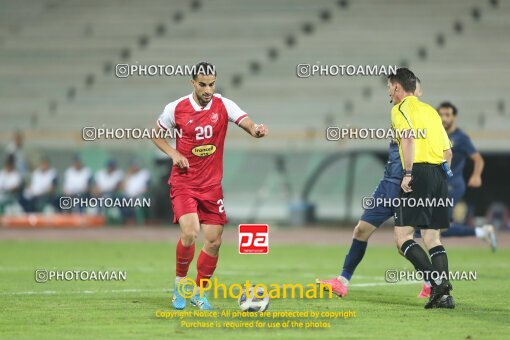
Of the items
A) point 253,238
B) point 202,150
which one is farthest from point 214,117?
point 253,238

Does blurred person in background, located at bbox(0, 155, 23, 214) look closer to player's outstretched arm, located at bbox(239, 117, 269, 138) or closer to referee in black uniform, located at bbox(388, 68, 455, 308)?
player's outstretched arm, located at bbox(239, 117, 269, 138)

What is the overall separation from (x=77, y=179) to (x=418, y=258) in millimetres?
18348

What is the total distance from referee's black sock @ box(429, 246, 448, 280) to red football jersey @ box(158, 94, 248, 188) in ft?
7.51

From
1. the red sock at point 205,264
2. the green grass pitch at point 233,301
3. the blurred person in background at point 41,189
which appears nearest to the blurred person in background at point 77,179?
the blurred person in background at point 41,189

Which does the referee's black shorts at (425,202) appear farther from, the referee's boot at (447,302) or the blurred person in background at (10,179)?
the blurred person in background at (10,179)

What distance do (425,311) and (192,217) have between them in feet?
7.92

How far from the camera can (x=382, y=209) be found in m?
11.4

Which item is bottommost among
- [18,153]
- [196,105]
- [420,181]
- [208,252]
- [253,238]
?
[208,252]

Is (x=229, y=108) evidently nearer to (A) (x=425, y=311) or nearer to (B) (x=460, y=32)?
(A) (x=425, y=311)

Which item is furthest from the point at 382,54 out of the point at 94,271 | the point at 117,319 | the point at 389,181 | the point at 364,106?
the point at 117,319

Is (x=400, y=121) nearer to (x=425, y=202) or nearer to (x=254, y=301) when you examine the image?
(x=425, y=202)

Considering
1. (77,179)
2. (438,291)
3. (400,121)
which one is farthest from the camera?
(77,179)

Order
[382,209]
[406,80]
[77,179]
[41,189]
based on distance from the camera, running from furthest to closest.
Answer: [41,189]
[77,179]
[382,209]
[406,80]

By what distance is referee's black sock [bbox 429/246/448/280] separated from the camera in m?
10.4
